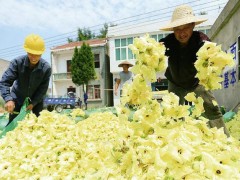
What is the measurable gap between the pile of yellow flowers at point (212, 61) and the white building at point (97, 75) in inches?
1128

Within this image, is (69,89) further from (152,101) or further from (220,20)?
(152,101)

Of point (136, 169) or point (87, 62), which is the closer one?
point (136, 169)

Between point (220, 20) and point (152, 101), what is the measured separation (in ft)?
22.9

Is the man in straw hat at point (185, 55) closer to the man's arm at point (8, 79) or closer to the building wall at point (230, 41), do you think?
the man's arm at point (8, 79)

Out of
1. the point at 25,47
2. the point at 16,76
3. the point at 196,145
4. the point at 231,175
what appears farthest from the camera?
the point at 16,76

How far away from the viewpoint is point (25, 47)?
3996 millimetres

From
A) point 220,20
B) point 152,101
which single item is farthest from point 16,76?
point 220,20

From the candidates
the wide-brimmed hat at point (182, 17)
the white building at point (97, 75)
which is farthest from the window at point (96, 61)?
the wide-brimmed hat at point (182, 17)

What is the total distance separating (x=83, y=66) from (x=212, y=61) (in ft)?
95.8

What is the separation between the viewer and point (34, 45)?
3988 mm

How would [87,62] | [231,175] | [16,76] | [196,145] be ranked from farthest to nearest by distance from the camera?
[87,62], [16,76], [196,145], [231,175]

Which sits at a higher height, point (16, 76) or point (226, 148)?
point (16, 76)

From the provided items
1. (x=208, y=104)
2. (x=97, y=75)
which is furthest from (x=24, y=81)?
(x=97, y=75)

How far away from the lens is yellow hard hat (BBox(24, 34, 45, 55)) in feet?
13.1
